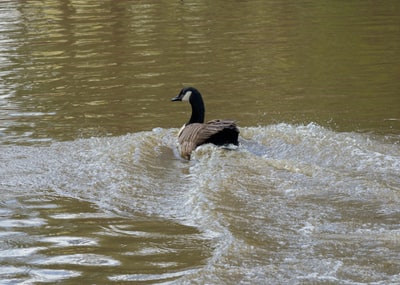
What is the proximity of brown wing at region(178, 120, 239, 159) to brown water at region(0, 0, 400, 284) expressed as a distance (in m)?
0.18

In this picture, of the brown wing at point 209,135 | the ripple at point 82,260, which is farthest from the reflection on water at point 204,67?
the ripple at point 82,260

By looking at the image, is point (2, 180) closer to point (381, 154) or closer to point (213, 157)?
point (213, 157)

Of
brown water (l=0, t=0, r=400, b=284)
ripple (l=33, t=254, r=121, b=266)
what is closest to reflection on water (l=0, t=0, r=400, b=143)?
brown water (l=0, t=0, r=400, b=284)

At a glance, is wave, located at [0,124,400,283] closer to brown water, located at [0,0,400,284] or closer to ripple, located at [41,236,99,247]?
brown water, located at [0,0,400,284]

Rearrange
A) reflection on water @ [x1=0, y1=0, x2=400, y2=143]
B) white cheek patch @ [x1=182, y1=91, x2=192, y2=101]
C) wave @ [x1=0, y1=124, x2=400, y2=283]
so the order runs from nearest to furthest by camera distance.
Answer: wave @ [x1=0, y1=124, x2=400, y2=283] < white cheek patch @ [x1=182, y1=91, x2=192, y2=101] < reflection on water @ [x1=0, y1=0, x2=400, y2=143]

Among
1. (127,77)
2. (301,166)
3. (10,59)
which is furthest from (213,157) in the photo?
(10,59)

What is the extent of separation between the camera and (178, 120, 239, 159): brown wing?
434 inches

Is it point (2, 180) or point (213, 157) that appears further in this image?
point (213, 157)

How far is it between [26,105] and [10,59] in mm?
5447

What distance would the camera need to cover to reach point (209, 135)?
11.2 meters

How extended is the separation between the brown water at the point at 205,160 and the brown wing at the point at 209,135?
182mm

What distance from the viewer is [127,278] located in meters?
6.92

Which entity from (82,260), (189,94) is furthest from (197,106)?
(82,260)

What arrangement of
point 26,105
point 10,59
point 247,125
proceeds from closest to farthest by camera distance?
point 247,125 < point 26,105 < point 10,59
